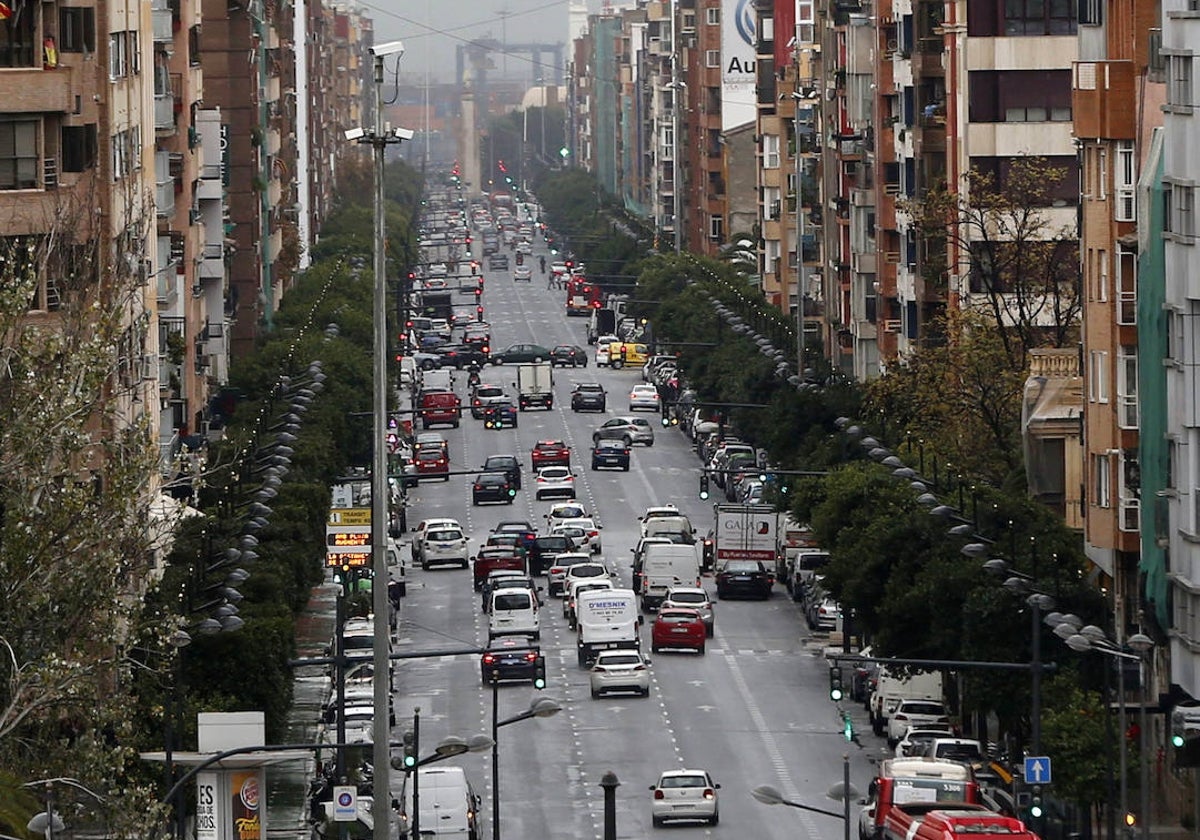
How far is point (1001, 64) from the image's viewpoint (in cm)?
9950

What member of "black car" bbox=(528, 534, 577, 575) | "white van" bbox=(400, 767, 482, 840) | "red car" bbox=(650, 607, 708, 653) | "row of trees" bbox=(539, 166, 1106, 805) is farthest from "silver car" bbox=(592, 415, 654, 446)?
"white van" bbox=(400, 767, 482, 840)

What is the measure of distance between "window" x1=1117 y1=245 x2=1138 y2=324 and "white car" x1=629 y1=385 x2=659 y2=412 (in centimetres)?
8911

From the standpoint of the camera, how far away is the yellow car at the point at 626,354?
177 meters

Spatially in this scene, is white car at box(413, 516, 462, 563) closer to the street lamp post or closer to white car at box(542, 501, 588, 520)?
white car at box(542, 501, 588, 520)

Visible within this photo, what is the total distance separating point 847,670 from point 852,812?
1729 centimetres

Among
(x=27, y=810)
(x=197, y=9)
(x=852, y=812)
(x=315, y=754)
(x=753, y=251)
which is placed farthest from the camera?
(x=753, y=251)

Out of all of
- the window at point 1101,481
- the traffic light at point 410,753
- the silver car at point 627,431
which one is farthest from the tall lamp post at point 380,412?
the silver car at point 627,431

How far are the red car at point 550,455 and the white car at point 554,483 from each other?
3978mm

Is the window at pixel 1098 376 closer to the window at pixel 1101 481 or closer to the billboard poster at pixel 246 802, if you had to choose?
the window at pixel 1101 481

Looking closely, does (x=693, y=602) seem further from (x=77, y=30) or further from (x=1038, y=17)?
(x=77, y=30)

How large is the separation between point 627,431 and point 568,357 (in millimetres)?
39420

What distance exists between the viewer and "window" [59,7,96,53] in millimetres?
63281

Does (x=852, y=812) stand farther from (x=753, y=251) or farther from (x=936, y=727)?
(x=753, y=251)

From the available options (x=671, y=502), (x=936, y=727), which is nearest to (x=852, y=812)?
(x=936, y=727)
